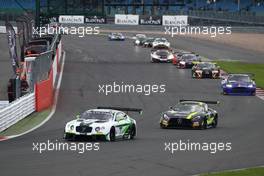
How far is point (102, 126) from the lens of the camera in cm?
2422

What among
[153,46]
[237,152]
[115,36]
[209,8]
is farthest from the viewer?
[209,8]

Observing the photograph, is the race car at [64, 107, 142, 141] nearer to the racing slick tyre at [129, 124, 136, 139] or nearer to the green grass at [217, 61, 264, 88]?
the racing slick tyre at [129, 124, 136, 139]

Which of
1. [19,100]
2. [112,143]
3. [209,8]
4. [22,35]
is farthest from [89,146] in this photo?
[209,8]

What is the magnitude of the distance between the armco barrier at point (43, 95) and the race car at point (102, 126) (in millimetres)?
8849

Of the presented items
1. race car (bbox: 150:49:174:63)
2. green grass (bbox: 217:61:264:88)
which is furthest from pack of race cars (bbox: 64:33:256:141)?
race car (bbox: 150:49:174:63)

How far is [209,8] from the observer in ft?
389

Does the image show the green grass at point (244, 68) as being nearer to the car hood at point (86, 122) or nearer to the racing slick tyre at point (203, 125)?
the racing slick tyre at point (203, 125)

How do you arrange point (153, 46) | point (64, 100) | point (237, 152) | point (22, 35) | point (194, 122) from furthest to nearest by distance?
point (153, 46) < point (22, 35) < point (64, 100) < point (194, 122) < point (237, 152)

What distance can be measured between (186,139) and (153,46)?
183 ft

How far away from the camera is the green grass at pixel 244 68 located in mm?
60312

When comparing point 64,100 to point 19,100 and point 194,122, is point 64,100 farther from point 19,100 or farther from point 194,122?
point 194,122
